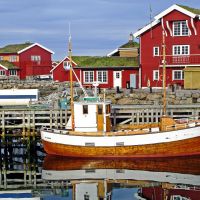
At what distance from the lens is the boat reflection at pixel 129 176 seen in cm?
2367

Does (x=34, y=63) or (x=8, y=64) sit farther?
(x=34, y=63)

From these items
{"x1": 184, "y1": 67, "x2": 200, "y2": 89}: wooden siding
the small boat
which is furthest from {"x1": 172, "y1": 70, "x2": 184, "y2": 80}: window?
the small boat

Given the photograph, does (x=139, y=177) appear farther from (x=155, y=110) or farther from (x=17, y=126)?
(x=17, y=126)

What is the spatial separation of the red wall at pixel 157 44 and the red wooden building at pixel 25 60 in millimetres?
33327

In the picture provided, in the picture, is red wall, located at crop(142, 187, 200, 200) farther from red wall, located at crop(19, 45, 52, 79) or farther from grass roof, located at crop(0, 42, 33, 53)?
grass roof, located at crop(0, 42, 33, 53)

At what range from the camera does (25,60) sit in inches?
3211

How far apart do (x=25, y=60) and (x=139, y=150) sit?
5472 cm

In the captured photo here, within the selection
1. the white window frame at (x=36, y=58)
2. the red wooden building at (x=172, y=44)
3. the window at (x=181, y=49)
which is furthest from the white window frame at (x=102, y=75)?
the white window frame at (x=36, y=58)

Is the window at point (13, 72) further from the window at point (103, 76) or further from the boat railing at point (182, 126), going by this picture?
the boat railing at point (182, 126)

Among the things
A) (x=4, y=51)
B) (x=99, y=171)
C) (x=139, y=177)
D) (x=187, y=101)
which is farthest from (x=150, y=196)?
(x=4, y=51)

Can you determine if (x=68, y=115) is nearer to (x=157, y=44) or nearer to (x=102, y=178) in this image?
(x=102, y=178)

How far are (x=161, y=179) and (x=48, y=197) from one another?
18.5 feet

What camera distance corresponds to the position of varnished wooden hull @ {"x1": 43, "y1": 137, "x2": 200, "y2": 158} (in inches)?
1140

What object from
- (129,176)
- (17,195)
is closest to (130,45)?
(129,176)
